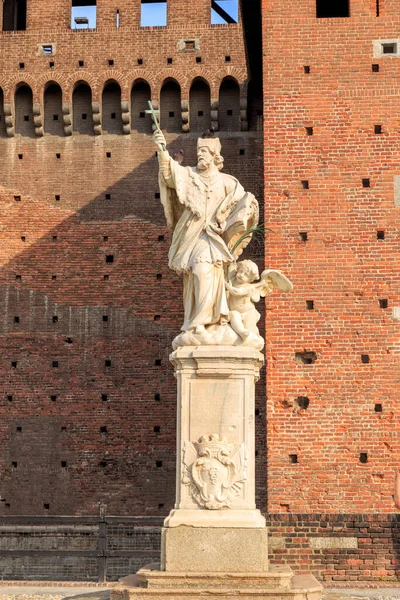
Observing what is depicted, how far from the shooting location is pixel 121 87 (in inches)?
1002

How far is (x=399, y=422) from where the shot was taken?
1889 cm

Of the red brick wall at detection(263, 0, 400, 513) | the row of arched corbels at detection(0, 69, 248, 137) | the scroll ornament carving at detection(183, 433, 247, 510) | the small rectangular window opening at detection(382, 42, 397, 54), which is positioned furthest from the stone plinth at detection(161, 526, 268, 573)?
the row of arched corbels at detection(0, 69, 248, 137)

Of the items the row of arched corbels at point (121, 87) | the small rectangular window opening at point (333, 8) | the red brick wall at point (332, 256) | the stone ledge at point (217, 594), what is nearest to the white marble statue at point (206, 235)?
the stone ledge at point (217, 594)

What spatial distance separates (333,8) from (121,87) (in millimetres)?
5023

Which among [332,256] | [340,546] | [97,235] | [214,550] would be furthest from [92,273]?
[214,550]

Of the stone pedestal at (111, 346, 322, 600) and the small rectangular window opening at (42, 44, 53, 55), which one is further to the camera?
the small rectangular window opening at (42, 44, 53, 55)

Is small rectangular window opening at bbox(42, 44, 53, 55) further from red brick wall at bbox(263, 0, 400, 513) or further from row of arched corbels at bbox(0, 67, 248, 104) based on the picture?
red brick wall at bbox(263, 0, 400, 513)

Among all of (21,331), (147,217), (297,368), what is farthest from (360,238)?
(21,331)

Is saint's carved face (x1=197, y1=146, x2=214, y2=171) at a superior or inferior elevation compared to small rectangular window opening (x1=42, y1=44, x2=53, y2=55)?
inferior

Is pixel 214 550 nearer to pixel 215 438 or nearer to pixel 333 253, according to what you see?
pixel 215 438

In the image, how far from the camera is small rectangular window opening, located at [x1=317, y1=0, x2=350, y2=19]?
23391 millimetres

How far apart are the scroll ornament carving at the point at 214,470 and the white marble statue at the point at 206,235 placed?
861 mm

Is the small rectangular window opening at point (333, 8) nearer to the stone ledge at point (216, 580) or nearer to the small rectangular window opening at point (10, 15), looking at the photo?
the small rectangular window opening at point (10, 15)

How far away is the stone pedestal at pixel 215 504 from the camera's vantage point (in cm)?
870
